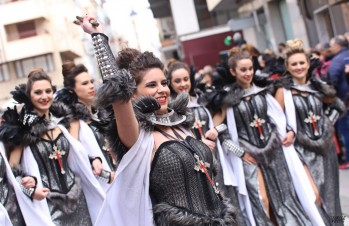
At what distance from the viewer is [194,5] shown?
25.9 metres

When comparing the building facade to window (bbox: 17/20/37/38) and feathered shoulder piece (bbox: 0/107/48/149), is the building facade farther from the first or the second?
feathered shoulder piece (bbox: 0/107/48/149)

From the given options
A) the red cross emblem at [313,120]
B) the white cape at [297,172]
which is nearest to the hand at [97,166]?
the white cape at [297,172]

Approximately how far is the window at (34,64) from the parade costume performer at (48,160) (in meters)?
42.4

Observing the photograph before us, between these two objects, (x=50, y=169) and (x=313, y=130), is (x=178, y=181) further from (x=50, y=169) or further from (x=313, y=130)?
(x=313, y=130)

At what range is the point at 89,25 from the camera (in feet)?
12.3

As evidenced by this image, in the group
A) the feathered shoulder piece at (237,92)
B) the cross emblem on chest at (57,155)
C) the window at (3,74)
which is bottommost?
the cross emblem on chest at (57,155)

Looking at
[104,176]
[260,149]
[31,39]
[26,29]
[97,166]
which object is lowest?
[260,149]

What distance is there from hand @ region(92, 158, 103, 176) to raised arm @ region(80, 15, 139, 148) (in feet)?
10.1

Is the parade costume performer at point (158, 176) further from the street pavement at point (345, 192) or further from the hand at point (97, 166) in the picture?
the street pavement at point (345, 192)

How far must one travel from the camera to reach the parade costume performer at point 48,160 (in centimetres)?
647

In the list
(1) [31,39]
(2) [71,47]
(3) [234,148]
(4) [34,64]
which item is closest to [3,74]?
(4) [34,64]

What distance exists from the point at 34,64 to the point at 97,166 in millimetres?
43940

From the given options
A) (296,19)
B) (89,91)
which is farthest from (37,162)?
(296,19)

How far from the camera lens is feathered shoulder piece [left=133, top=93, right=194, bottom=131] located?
4070mm
